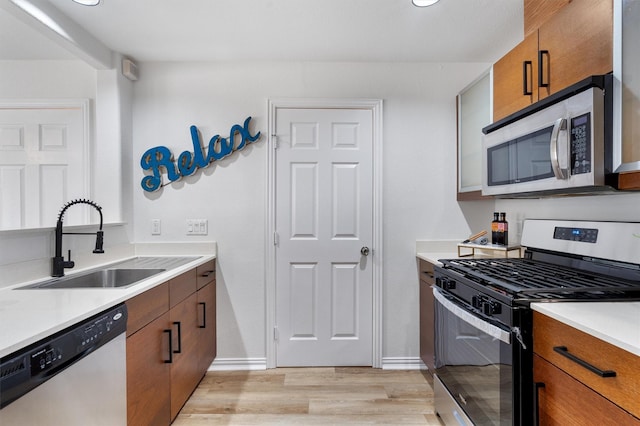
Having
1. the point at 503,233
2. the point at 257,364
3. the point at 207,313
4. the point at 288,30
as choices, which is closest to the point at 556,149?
the point at 503,233

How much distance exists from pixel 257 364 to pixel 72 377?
1.73m

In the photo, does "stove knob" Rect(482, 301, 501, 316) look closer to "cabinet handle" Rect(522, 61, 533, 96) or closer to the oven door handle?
the oven door handle

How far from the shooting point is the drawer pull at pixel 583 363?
0.90 m

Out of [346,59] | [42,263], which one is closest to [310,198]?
[346,59]

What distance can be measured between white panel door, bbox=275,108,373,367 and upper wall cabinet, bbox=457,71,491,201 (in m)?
0.66

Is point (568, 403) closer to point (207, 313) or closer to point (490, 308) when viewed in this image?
point (490, 308)

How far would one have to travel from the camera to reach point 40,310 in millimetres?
1220

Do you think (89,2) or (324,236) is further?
(324,236)

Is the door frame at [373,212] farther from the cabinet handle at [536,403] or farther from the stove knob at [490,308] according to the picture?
the cabinet handle at [536,403]

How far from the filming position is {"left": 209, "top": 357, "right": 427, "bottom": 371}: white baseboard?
2682 millimetres

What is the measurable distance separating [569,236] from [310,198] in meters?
1.62

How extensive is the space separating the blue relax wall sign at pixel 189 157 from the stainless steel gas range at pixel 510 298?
1.68 metres

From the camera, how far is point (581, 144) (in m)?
1.29

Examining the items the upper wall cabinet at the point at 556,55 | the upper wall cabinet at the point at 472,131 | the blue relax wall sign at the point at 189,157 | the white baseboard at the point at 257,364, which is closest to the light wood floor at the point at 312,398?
the white baseboard at the point at 257,364
